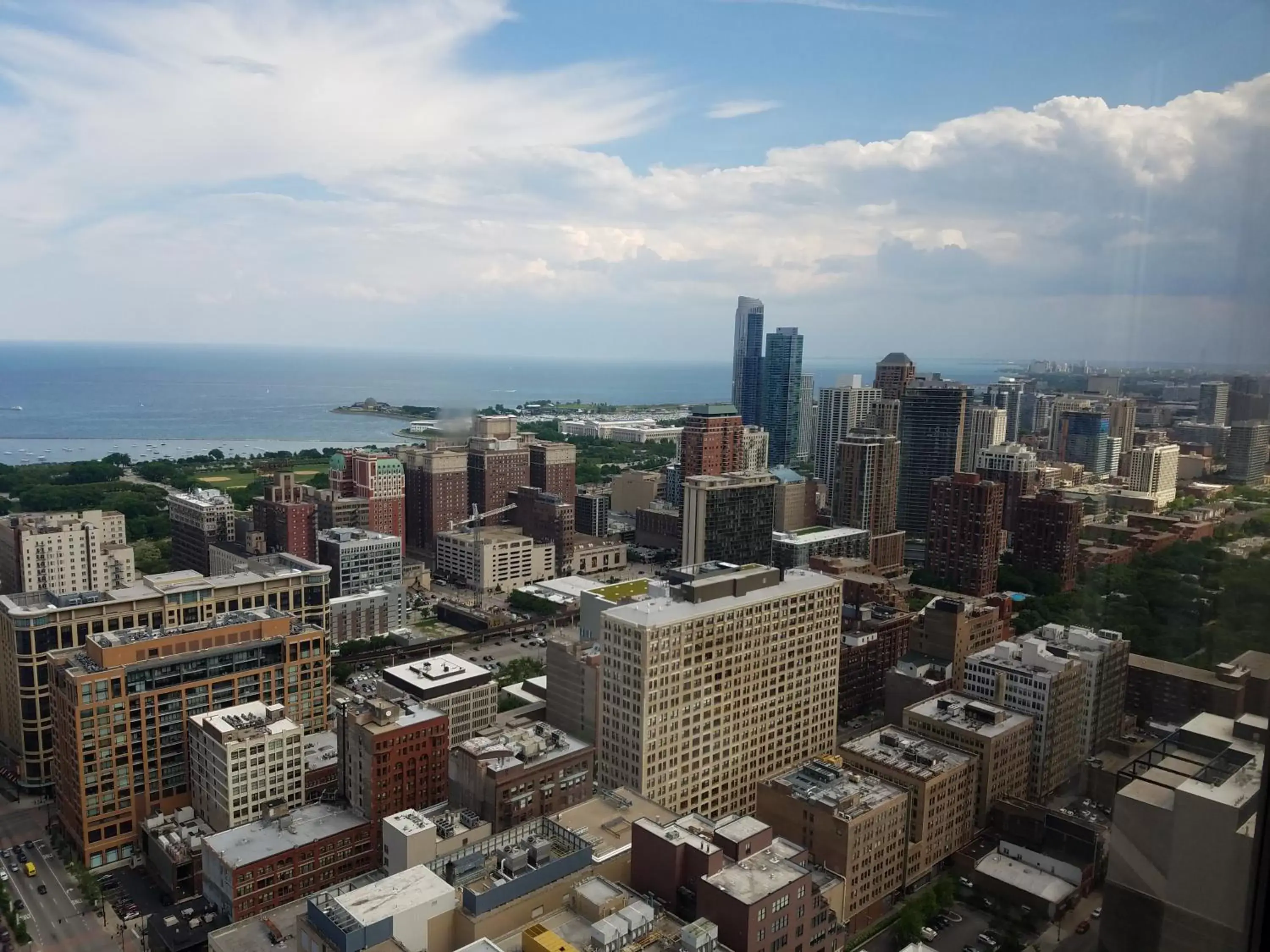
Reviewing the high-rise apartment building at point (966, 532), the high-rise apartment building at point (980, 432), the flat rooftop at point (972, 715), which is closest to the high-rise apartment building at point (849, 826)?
the flat rooftop at point (972, 715)

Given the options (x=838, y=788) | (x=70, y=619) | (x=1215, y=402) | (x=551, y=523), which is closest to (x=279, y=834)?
(x=70, y=619)

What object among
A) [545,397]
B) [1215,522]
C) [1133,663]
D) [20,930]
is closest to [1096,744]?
[1133,663]

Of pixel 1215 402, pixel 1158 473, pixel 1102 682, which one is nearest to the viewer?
pixel 1215 402

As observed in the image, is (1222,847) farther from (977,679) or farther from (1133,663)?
(977,679)

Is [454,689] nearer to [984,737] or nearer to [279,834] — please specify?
[279,834]

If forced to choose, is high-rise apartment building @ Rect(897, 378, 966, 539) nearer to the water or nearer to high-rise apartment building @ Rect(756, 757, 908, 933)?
the water

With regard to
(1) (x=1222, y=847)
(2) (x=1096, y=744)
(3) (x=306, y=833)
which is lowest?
(3) (x=306, y=833)

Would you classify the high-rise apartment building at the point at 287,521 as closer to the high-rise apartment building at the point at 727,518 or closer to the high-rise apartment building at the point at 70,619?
the high-rise apartment building at the point at 70,619

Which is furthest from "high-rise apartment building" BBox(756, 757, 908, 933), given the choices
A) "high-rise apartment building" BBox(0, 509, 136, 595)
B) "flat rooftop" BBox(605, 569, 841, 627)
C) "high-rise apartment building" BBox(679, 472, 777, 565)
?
"high-rise apartment building" BBox(0, 509, 136, 595)
